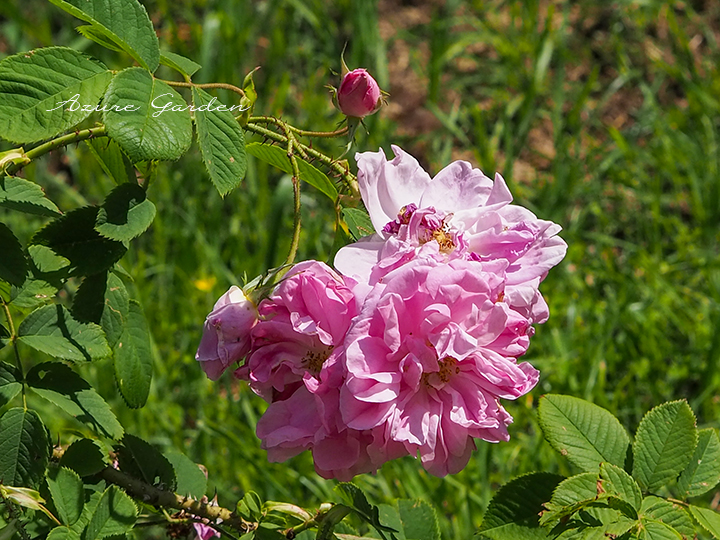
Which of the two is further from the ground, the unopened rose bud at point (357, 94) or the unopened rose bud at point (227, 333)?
the unopened rose bud at point (357, 94)

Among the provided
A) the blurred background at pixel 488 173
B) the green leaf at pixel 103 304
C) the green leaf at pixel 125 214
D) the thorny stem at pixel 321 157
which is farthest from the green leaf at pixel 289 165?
the blurred background at pixel 488 173

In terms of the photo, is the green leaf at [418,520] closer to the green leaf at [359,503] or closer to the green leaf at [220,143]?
the green leaf at [359,503]

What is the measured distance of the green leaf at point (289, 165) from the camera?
2.62ft

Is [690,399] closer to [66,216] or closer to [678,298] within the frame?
[678,298]

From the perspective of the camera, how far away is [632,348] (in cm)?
217

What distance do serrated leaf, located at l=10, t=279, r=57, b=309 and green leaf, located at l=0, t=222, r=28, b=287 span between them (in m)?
0.11

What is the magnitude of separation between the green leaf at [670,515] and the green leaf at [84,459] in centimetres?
54

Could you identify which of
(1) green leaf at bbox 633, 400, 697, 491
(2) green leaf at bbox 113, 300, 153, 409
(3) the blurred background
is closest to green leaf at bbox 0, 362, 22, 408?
(2) green leaf at bbox 113, 300, 153, 409

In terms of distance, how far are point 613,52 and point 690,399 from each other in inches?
61.0

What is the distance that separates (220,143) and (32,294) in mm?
297

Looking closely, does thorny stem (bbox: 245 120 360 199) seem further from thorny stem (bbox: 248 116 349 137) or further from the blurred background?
the blurred background

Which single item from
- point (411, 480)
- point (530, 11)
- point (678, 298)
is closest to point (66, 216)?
point (411, 480)

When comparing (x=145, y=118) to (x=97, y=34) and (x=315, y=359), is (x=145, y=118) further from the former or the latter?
(x=315, y=359)

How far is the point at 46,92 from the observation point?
2.35 feet
